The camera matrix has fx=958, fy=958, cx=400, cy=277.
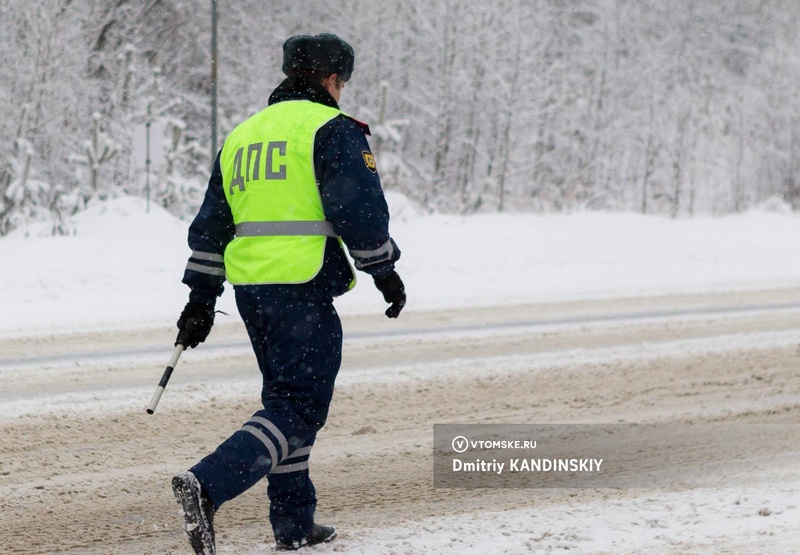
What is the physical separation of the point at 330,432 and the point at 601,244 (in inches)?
418

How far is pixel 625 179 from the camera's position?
32.5 m

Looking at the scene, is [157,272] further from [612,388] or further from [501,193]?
[501,193]

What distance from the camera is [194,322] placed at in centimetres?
354

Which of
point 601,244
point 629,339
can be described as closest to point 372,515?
point 629,339

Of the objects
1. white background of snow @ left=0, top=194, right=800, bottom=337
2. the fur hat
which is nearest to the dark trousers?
the fur hat

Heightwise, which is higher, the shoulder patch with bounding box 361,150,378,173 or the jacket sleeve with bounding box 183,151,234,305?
the shoulder patch with bounding box 361,150,378,173

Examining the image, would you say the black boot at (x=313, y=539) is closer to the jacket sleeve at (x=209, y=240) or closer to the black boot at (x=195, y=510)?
the black boot at (x=195, y=510)

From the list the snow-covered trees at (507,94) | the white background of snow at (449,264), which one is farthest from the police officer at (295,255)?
the snow-covered trees at (507,94)

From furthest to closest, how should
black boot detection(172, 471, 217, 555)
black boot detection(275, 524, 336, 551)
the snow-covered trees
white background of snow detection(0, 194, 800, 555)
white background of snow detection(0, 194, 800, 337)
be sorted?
the snow-covered trees
white background of snow detection(0, 194, 800, 337)
white background of snow detection(0, 194, 800, 555)
black boot detection(275, 524, 336, 551)
black boot detection(172, 471, 217, 555)

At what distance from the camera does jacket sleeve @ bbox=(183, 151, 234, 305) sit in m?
3.54

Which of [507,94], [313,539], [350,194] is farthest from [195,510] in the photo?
[507,94]

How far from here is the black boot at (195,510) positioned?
3037mm

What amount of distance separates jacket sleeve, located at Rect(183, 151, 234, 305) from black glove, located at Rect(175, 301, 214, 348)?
3cm

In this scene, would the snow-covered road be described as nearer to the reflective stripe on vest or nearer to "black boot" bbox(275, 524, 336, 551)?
"black boot" bbox(275, 524, 336, 551)
